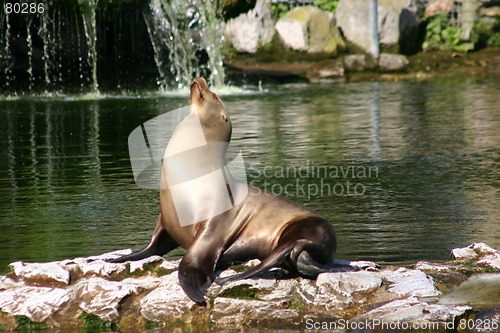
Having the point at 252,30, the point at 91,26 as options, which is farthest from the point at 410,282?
the point at 252,30

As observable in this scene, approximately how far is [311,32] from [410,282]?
20501mm

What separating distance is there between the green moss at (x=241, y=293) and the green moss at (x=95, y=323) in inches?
24.3

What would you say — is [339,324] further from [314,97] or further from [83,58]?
[83,58]

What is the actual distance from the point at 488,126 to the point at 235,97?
679 centimetres

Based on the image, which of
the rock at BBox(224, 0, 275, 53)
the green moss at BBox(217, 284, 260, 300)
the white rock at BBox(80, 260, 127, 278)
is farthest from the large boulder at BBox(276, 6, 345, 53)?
the green moss at BBox(217, 284, 260, 300)

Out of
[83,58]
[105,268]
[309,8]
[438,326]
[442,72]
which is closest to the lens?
[438,326]

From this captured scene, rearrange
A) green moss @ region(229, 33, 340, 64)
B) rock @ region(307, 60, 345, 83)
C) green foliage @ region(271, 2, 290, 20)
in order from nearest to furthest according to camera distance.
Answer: rock @ region(307, 60, 345, 83) < green moss @ region(229, 33, 340, 64) < green foliage @ region(271, 2, 290, 20)

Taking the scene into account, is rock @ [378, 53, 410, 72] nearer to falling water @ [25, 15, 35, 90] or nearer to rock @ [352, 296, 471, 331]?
falling water @ [25, 15, 35, 90]

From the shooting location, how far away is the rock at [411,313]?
3.96m

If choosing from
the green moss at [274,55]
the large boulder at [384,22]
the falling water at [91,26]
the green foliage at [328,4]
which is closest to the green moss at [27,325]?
the falling water at [91,26]

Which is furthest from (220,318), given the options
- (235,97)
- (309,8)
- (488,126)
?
(309,8)

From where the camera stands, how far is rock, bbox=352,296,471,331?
3.96 meters

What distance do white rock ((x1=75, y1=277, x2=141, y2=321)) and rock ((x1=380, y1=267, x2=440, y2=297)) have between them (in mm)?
1450

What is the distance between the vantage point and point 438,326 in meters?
3.93
